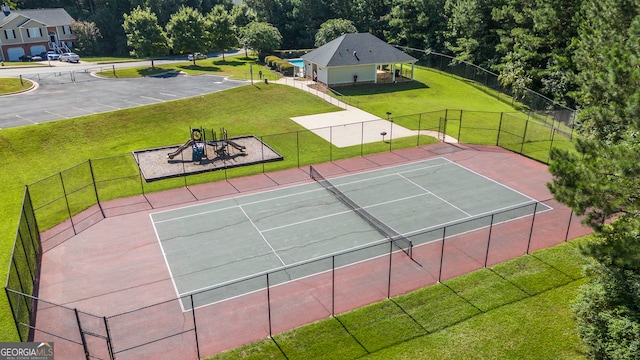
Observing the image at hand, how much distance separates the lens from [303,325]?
52.9 feet

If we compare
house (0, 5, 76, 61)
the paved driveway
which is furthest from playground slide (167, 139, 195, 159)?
house (0, 5, 76, 61)

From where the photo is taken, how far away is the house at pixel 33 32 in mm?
74562

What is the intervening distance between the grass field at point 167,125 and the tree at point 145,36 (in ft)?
68.8

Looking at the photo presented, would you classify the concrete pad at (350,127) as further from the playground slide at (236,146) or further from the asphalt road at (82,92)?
the asphalt road at (82,92)

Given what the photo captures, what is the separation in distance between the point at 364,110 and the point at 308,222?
23517 millimetres

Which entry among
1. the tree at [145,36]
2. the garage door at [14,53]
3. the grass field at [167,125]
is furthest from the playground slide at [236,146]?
the garage door at [14,53]

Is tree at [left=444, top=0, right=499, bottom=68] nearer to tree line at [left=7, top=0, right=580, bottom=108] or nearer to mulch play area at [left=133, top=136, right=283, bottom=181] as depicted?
tree line at [left=7, top=0, right=580, bottom=108]

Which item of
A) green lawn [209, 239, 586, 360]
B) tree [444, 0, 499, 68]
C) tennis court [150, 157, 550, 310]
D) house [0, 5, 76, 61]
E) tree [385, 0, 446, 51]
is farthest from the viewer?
house [0, 5, 76, 61]

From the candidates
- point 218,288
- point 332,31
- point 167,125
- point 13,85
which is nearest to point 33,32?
point 13,85

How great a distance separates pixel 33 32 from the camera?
7694 centimetres

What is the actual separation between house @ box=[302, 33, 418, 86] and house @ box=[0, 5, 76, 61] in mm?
51394

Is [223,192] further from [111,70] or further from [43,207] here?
[111,70]

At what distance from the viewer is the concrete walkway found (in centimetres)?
3619

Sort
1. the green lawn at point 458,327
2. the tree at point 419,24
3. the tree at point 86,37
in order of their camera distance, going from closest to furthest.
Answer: the green lawn at point 458,327, the tree at point 419,24, the tree at point 86,37
